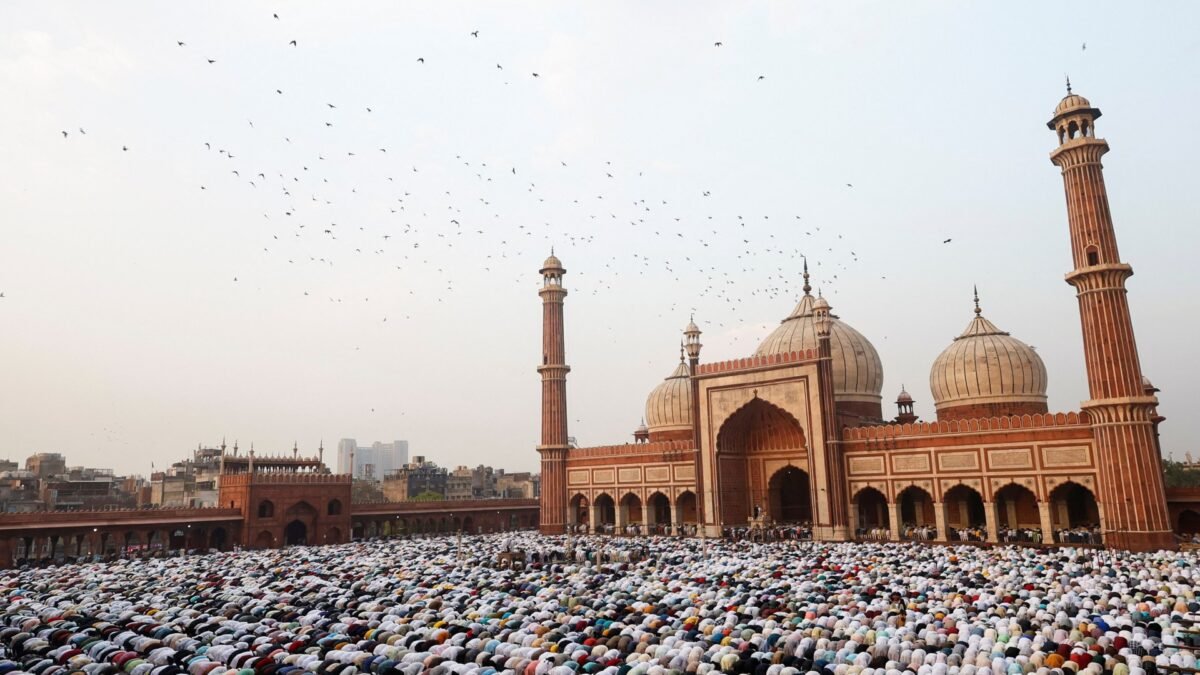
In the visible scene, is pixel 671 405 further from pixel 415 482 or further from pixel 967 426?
pixel 415 482

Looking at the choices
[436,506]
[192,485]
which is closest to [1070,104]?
[436,506]

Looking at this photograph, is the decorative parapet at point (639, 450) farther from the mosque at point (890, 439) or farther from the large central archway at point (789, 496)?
the large central archway at point (789, 496)

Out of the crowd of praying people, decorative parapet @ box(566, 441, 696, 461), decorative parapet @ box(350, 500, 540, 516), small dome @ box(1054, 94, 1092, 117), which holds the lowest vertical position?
the crowd of praying people

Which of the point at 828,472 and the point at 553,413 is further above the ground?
the point at 553,413

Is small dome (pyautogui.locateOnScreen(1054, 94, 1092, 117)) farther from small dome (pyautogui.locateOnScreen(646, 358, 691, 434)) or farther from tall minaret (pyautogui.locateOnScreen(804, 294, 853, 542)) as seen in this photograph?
small dome (pyautogui.locateOnScreen(646, 358, 691, 434))

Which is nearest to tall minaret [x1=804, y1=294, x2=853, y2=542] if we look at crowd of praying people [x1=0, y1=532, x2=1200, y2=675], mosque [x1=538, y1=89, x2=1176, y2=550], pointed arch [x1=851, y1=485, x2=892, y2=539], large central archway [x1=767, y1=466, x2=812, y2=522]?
mosque [x1=538, y1=89, x2=1176, y2=550]

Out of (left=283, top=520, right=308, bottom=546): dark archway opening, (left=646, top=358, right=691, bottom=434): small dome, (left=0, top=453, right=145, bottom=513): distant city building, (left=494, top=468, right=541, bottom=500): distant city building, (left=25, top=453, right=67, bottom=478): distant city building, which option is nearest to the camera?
(left=283, top=520, right=308, bottom=546): dark archway opening
